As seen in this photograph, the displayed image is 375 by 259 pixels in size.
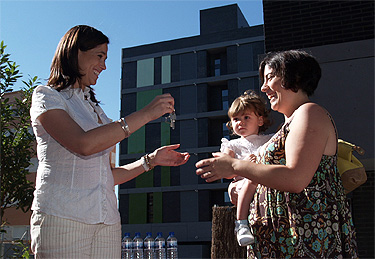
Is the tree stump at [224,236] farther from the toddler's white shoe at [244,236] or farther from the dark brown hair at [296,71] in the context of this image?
the dark brown hair at [296,71]

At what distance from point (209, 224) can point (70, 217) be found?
101 feet

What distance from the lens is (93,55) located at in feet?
6.96

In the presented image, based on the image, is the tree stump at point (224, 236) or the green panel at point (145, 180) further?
the green panel at point (145, 180)

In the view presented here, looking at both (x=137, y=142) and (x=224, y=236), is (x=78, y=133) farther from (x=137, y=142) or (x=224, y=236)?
(x=137, y=142)

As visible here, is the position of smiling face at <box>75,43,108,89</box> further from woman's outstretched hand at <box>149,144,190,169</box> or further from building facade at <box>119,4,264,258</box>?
building facade at <box>119,4,264,258</box>

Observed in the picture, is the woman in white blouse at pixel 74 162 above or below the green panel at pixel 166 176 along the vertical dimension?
below

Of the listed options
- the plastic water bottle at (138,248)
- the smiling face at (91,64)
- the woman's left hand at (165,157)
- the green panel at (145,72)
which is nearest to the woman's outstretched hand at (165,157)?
the woman's left hand at (165,157)

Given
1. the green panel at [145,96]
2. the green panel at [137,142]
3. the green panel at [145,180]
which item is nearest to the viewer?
the green panel at [145,180]

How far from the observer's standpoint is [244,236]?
2209 millimetres

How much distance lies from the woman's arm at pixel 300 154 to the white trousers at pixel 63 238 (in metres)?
0.74

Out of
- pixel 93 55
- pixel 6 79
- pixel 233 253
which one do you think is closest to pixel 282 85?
pixel 93 55

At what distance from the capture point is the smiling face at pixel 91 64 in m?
2.10

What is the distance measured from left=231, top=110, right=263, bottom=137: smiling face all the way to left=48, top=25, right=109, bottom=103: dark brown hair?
1.91 metres

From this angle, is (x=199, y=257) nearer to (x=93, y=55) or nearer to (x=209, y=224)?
(x=209, y=224)
